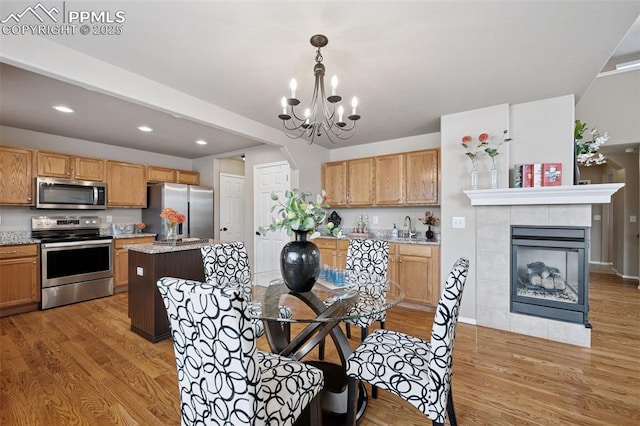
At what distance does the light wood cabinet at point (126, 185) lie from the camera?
182 inches

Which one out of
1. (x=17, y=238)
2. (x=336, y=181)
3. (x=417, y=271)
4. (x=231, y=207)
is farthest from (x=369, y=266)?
(x=17, y=238)

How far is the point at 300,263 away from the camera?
1.71m

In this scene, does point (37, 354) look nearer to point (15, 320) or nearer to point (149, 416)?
point (15, 320)

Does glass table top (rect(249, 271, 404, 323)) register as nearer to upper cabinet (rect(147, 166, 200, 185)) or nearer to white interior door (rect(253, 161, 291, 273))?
white interior door (rect(253, 161, 291, 273))

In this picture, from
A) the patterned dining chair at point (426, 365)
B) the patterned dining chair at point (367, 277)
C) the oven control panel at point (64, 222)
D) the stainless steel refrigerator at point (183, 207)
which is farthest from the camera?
the stainless steel refrigerator at point (183, 207)

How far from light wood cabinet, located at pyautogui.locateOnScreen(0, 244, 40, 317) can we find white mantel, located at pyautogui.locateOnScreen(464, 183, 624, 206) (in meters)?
5.43

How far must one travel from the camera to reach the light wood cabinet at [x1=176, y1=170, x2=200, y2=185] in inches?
216

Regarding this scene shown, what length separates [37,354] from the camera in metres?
2.49

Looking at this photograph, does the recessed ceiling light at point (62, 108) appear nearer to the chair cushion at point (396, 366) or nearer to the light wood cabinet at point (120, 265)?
the light wood cabinet at point (120, 265)

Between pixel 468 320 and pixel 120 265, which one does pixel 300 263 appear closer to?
pixel 468 320

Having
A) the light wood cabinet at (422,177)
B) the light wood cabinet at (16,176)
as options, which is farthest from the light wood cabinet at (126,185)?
the light wood cabinet at (422,177)

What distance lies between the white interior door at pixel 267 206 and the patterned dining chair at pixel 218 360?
11.4 ft

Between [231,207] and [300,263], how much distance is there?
446 centimetres

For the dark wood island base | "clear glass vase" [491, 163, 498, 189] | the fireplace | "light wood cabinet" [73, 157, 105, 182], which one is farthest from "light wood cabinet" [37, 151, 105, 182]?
the fireplace
